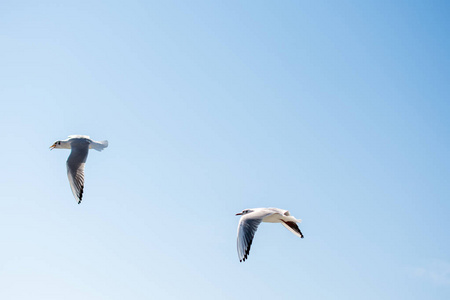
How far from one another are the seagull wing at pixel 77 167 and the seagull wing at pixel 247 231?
3.14 m

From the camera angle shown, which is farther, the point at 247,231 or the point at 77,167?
the point at 77,167

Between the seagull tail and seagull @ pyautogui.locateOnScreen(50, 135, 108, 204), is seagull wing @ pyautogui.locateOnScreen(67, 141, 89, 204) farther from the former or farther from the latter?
the seagull tail

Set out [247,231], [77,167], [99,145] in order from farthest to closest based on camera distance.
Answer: [99,145]
[77,167]
[247,231]

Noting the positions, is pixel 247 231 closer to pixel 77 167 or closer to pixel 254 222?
pixel 254 222

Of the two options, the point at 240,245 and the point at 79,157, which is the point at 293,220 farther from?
the point at 79,157

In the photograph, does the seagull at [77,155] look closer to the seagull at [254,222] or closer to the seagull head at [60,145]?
the seagull head at [60,145]

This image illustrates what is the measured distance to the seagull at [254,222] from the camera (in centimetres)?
881

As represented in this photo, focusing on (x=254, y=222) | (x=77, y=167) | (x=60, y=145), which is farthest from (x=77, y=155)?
(x=254, y=222)

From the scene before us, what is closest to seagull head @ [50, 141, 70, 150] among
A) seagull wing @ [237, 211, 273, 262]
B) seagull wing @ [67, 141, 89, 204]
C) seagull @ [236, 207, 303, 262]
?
seagull wing @ [67, 141, 89, 204]

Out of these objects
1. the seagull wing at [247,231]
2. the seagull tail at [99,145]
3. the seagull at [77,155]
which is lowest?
the seagull wing at [247,231]

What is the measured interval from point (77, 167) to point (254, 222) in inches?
150

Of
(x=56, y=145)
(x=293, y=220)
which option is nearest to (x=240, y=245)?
(x=293, y=220)

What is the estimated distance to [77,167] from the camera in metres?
10.7

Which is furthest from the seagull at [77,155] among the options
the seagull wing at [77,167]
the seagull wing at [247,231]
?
the seagull wing at [247,231]
